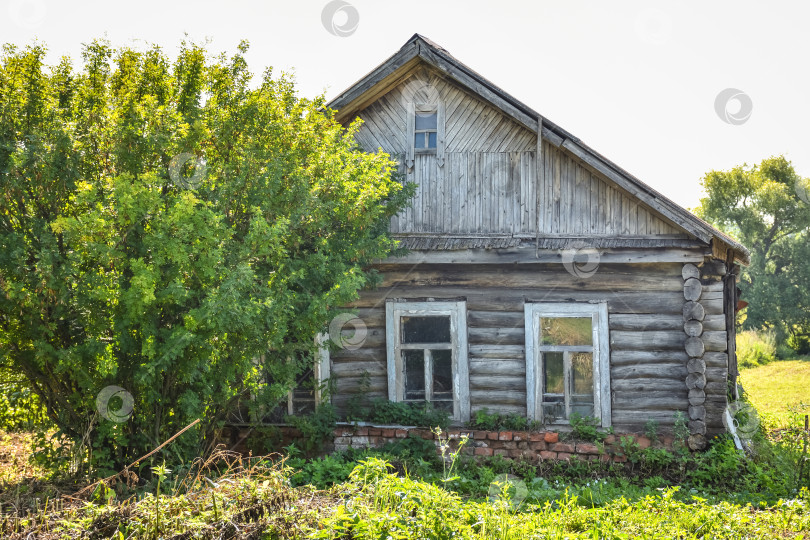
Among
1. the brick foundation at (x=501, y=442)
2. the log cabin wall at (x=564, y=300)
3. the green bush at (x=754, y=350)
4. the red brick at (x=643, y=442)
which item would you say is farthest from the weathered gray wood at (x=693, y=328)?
the green bush at (x=754, y=350)

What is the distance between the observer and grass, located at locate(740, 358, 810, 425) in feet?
46.3

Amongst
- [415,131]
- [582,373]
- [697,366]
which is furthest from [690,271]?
[415,131]

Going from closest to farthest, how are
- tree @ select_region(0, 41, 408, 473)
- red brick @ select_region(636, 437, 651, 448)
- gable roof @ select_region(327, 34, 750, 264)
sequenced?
tree @ select_region(0, 41, 408, 473) < gable roof @ select_region(327, 34, 750, 264) < red brick @ select_region(636, 437, 651, 448)

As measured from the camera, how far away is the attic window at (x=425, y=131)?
33.8 feet

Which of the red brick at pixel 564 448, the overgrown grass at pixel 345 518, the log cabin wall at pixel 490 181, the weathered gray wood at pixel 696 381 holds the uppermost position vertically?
the log cabin wall at pixel 490 181

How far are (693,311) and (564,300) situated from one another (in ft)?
5.90

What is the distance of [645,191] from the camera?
9.03 meters

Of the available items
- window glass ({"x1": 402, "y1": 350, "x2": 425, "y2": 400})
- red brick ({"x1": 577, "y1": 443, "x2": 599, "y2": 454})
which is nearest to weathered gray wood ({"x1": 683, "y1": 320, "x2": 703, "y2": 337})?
red brick ({"x1": 577, "y1": 443, "x2": 599, "y2": 454})

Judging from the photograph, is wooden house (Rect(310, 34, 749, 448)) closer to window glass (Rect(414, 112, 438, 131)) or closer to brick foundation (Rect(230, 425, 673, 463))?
window glass (Rect(414, 112, 438, 131))

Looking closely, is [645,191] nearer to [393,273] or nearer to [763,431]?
[393,273]

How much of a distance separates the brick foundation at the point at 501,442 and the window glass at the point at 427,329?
1.42m

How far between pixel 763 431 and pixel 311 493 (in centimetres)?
933

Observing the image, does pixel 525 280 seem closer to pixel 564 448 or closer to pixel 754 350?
pixel 564 448

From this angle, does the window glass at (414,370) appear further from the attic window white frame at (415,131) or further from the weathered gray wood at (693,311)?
the weathered gray wood at (693,311)
